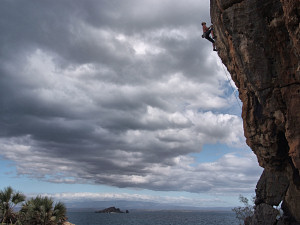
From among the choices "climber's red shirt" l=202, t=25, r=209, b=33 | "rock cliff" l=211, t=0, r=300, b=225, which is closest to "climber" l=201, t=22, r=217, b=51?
"climber's red shirt" l=202, t=25, r=209, b=33

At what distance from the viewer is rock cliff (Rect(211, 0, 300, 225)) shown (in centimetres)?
1800

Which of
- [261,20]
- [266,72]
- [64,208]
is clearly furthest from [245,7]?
[64,208]

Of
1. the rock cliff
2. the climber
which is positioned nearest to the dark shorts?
the climber

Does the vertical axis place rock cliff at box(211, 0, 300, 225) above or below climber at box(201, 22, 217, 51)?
below

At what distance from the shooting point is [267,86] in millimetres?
19328

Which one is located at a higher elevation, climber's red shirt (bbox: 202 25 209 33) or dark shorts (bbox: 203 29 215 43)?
climber's red shirt (bbox: 202 25 209 33)

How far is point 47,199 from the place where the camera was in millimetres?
25703

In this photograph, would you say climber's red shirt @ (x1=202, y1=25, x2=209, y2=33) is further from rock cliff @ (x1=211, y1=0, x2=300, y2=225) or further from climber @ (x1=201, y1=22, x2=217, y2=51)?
rock cliff @ (x1=211, y1=0, x2=300, y2=225)

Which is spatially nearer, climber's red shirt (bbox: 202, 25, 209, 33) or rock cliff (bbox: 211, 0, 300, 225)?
rock cliff (bbox: 211, 0, 300, 225)

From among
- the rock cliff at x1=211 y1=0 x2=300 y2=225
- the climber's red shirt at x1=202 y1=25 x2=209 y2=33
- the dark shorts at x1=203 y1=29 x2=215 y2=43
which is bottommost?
the rock cliff at x1=211 y1=0 x2=300 y2=225

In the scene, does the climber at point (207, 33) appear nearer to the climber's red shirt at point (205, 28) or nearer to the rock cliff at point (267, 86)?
the climber's red shirt at point (205, 28)

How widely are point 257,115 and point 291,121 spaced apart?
3847 millimetres

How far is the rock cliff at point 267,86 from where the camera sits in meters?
18.0

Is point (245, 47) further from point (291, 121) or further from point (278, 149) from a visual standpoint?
point (278, 149)
